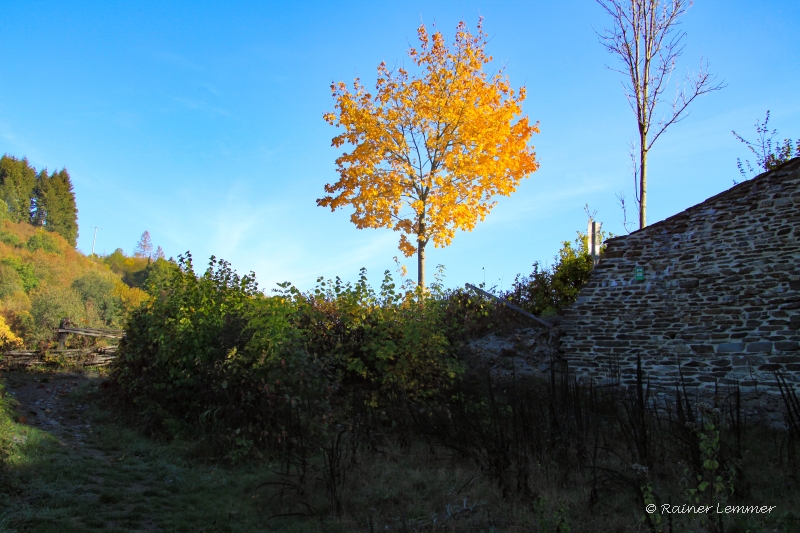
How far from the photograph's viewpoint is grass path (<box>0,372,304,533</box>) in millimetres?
5617

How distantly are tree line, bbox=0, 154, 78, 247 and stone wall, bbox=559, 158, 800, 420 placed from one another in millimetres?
66713

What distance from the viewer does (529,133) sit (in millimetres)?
17656

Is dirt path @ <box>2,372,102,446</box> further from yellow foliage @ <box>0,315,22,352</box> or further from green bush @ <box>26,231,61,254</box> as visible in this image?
green bush @ <box>26,231,61,254</box>

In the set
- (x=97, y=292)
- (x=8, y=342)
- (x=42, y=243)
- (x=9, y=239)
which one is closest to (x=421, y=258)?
(x=8, y=342)

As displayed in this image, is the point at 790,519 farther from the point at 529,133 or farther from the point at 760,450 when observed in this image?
the point at 529,133

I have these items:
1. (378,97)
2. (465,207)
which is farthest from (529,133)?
(378,97)

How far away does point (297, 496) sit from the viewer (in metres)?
6.38

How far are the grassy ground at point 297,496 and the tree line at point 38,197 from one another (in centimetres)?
6483

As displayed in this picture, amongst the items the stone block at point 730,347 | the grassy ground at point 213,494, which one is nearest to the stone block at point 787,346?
the stone block at point 730,347

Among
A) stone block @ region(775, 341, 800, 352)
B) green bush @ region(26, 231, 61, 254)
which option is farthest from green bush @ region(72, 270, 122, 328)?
stone block @ region(775, 341, 800, 352)

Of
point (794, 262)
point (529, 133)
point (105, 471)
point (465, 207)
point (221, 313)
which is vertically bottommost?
point (105, 471)

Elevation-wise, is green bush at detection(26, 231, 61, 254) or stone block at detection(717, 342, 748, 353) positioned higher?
green bush at detection(26, 231, 61, 254)

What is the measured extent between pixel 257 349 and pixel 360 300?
11.3 feet

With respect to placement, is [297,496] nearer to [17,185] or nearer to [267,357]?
[267,357]
